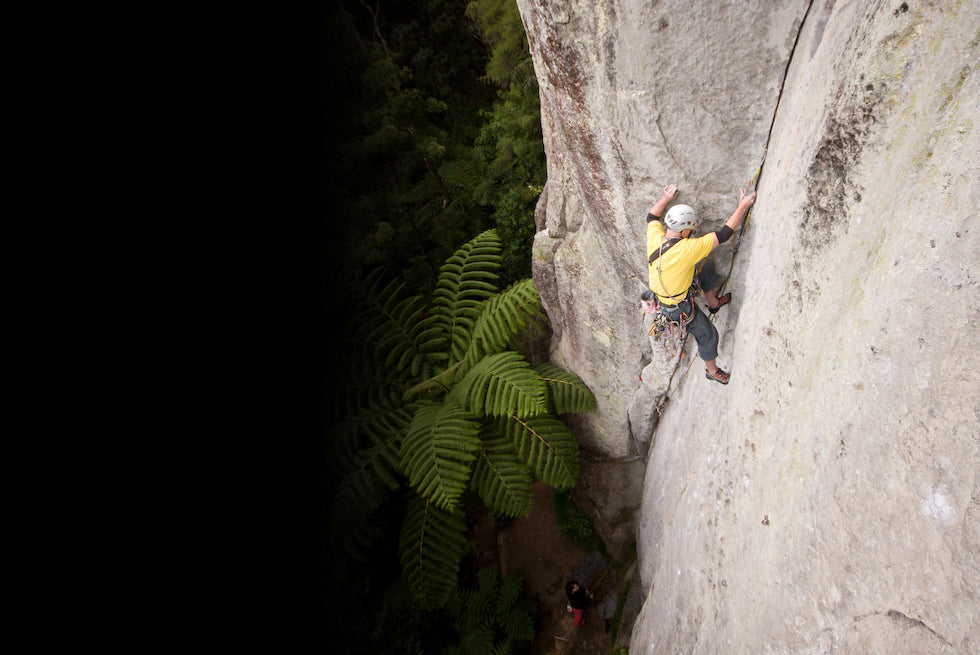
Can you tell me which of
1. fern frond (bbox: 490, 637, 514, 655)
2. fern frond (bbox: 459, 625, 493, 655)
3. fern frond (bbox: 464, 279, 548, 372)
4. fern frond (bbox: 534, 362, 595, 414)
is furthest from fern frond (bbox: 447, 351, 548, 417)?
fern frond (bbox: 490, 637, 514, 655)

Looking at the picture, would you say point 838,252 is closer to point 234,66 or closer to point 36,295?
point 234,66

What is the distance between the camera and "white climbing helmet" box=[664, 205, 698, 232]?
3.08 m

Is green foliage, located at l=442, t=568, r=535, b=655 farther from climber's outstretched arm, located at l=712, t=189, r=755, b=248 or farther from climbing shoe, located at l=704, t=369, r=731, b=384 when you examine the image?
climber's outstretched arm, located at l=712, t=189, r=755, b=248

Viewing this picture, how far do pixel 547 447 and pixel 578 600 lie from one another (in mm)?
2107

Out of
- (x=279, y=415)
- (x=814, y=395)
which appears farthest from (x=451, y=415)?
(x=279, y=415)

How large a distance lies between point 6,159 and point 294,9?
527 mm

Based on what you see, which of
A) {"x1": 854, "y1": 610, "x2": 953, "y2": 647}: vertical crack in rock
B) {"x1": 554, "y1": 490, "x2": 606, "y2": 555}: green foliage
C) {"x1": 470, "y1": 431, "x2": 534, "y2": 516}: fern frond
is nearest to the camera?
{"x1": 854, "y1": 610, "x2": 953, "y2": 647}: vertical crack in rock

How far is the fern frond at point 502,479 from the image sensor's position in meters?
5.01

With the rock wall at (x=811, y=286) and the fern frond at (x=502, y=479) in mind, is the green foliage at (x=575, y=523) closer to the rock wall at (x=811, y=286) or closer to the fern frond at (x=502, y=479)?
the fern frond at (x=502, y=479)

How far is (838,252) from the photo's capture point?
235cm

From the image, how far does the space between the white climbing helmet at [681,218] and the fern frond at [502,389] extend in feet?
6.72

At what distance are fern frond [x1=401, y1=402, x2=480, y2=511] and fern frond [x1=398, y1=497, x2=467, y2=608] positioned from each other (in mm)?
720

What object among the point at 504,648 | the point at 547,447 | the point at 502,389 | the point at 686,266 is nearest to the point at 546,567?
the point at 504,648

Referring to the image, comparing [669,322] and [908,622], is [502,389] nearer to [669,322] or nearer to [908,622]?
[669,322]
